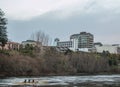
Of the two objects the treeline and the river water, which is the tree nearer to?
the treeline

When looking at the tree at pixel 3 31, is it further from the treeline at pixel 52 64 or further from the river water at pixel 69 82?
the river water at pixel 69 82

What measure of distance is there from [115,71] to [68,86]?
11507 centimetres

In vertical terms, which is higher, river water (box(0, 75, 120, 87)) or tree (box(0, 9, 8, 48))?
tree (box(0, 9, 8, 48))

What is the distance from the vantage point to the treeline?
13138 cm

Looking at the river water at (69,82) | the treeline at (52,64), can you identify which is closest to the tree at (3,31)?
the treeline at (52,64)

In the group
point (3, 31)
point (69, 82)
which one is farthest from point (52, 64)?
point (69, 82)

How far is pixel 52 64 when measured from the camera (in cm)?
15312

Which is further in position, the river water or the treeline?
Result: the treeline

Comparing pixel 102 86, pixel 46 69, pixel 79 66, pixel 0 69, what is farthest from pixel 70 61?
pixel 102 86

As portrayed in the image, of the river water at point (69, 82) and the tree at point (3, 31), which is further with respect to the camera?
the tree at point (3, 31)

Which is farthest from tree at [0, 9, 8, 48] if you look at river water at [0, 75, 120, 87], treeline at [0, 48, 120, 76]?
river water at [0, 75, 120, 87]

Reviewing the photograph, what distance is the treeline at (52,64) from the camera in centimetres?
13138

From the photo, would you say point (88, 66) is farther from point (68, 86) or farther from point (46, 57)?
point (68, 86)

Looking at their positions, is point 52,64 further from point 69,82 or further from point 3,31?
point 69,82
